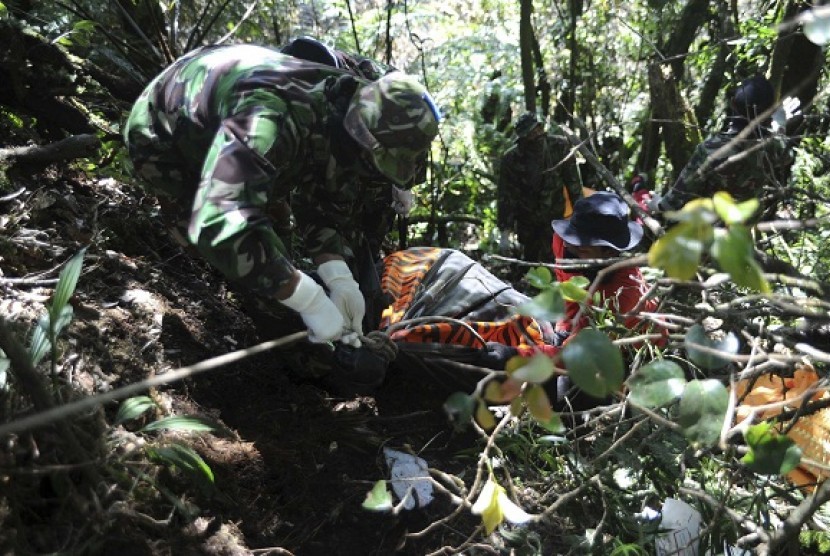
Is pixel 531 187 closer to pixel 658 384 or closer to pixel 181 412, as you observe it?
pixel 181 412

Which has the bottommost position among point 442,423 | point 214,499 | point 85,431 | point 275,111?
point 442,423

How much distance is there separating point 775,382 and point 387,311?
176 cm

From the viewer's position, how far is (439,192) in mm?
6227

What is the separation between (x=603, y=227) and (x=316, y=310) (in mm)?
1601

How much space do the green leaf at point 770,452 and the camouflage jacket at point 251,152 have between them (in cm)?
164

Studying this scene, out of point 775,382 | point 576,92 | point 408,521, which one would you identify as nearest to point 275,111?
point 408,521

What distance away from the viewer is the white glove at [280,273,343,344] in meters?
2.70

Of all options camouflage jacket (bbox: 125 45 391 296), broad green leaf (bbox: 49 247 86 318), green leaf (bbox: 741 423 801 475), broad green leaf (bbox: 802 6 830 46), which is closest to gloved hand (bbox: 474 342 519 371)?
camouflage jacket (bbox: 125 45 391 296)

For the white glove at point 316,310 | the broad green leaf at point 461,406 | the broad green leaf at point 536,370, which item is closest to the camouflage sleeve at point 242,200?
the white glove at point 316,310

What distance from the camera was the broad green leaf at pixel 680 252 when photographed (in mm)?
940

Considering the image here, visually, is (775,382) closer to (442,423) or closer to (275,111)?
(442,423)

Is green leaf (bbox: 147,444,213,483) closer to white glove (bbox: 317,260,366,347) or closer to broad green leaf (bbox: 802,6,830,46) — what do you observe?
white glove (bbox: 317,260,366,347)

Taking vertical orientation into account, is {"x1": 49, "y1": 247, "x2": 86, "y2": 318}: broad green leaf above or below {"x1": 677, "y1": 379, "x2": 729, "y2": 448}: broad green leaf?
below

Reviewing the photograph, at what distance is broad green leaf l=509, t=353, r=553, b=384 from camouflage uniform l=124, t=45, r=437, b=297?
1.48m
